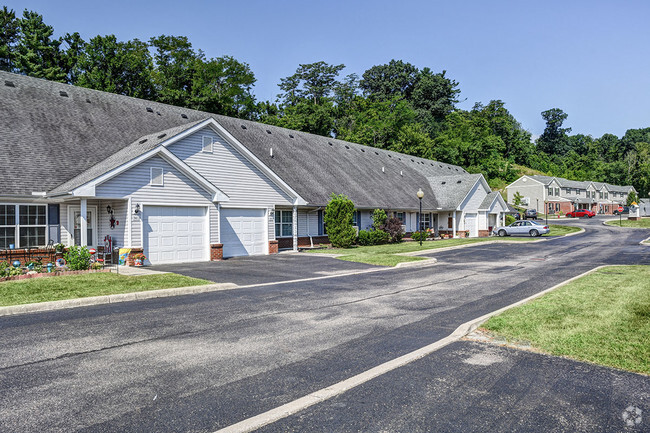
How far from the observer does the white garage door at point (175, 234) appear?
1869cm

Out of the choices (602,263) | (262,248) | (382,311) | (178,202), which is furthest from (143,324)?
(602,263)

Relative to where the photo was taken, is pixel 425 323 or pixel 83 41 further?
pixel 83 41

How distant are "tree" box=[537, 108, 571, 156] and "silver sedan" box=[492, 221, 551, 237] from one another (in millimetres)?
112796

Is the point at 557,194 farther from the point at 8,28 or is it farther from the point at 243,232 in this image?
the point at 8,28

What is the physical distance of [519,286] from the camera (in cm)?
1307

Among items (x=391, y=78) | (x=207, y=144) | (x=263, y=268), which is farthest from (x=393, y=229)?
(x=391, y=78)

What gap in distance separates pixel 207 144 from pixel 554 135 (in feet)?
484

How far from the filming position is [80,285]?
467 inches

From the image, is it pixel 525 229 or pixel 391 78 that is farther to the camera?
pixel 391 78

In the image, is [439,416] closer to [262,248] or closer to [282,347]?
[282,347]

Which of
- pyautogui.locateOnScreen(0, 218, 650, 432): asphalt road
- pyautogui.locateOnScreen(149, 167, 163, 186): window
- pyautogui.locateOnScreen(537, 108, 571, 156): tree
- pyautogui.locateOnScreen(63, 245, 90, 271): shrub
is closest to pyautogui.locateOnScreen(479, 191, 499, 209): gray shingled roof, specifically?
pyautogui.locateOnScreen(0, 218, 650, 432): asphalt road

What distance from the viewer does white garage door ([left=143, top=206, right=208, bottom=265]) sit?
736 inches

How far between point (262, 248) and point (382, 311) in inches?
592

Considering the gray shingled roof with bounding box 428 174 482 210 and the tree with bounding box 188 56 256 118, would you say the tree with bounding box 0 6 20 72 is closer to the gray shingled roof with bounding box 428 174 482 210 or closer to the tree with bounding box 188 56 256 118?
the tree with bounding box 188 56 256 118
